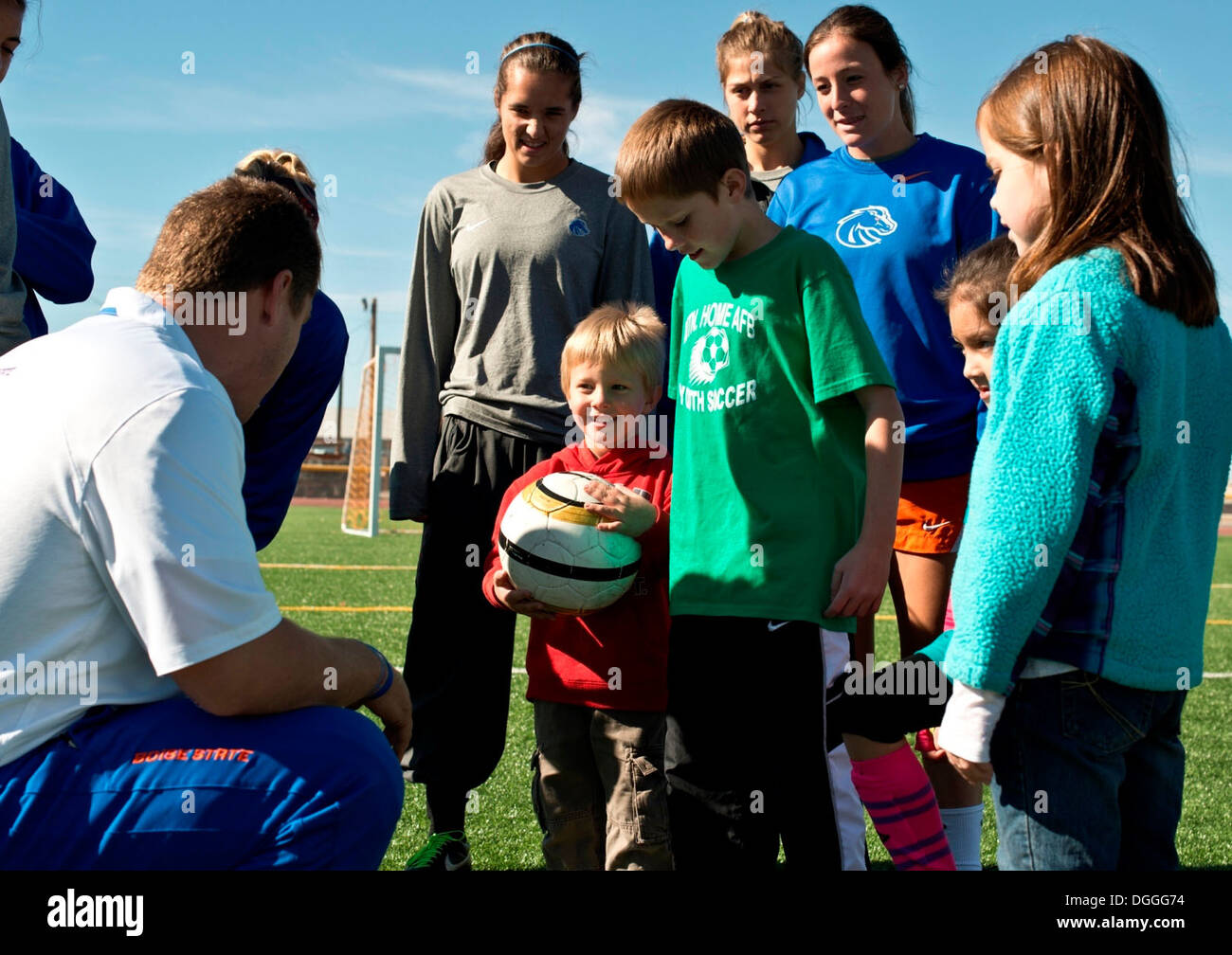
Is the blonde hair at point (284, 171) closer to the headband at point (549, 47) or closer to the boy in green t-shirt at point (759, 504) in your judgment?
the headband at point (549, 47)

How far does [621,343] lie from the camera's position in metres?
3.08

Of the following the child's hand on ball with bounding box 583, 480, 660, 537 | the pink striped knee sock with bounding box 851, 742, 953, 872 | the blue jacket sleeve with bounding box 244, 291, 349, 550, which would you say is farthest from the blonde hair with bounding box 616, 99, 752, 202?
the pink striped knee sock with bounding box 851, 742, 953, 872

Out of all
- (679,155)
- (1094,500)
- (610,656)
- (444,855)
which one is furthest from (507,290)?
Result: (1094,500)

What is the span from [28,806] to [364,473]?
25297 mm

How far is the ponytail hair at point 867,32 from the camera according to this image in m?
3.44

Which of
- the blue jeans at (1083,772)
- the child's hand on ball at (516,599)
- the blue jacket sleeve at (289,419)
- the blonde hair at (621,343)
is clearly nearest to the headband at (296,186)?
the blue jacket sleeve at (289,419)

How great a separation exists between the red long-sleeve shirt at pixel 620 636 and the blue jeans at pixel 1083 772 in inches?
50.9

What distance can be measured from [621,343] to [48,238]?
159 cm

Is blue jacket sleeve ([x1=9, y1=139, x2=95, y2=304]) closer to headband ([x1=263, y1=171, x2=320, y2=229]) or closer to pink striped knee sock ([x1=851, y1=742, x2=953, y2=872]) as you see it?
headband ([x1=263, y1=171, x2=320, y2=229])

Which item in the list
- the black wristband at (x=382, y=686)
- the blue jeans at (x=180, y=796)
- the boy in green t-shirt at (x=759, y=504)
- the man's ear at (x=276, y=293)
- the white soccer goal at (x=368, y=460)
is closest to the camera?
the blue jeans at (x=180, y=796)

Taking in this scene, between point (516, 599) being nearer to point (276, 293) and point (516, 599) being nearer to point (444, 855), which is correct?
point (444, 855)

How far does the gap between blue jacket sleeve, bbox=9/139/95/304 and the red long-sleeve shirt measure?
1.35 meters
